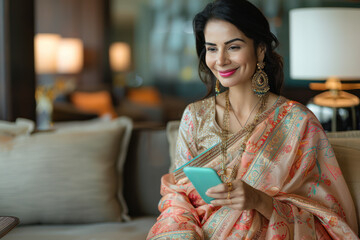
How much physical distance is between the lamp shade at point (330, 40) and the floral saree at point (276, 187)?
81 cm

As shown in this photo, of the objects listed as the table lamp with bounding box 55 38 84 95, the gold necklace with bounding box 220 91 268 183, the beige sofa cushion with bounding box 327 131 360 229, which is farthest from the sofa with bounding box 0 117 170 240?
the table lamp with bounding box 55 38 84 95

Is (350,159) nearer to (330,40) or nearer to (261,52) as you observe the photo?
(261,52)

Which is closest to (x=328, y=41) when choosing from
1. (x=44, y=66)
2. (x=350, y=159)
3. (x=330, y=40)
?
(x=330, y=40)

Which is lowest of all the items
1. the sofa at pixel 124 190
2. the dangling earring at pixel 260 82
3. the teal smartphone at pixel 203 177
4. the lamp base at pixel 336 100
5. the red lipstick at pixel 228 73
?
the sofa at pixel 124 190

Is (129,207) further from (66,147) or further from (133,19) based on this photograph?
(133,19)

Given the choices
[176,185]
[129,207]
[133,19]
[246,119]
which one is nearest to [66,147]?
[129,207]

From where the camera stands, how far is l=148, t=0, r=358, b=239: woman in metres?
1.61

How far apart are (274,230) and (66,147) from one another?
991 mm

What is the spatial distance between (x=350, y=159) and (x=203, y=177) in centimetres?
76

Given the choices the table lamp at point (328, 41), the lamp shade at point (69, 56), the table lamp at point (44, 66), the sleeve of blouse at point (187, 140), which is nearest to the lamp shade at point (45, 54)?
the table lamp at point (44, 66)

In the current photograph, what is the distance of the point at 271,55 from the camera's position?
5.81ft

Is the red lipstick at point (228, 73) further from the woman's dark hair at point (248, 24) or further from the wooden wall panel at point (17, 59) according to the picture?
the wooden wall panel at point (17, 59)

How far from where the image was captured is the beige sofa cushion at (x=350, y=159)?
1.81m

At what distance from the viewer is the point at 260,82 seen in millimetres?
1768
